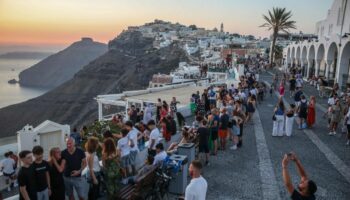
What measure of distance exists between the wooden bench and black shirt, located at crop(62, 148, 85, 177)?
3.22 feet

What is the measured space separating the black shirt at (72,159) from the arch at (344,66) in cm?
2174

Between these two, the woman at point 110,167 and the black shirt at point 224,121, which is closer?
the woman at point 110,167

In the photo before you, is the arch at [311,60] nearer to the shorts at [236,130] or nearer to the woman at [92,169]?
the shorts at [236,130]

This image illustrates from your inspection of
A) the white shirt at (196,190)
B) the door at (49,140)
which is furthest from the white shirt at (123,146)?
the door at (49,140)

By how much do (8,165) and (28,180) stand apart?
7185mm

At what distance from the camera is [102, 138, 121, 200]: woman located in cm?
618

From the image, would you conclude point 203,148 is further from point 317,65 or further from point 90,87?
point 90,87

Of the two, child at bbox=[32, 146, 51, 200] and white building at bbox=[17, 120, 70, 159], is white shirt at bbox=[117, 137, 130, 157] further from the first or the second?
white building at bbox=[17, 120, 70, 159]

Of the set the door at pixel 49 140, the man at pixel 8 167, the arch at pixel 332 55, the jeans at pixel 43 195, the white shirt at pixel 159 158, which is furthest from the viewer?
the arch at pixel 332 55

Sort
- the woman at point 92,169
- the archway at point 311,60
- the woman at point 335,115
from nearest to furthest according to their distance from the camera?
1. the woman at point 92,169
2. the woman at point 335,115
3. the archway at point 311,60

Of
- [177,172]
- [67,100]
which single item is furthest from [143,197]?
[67,100]

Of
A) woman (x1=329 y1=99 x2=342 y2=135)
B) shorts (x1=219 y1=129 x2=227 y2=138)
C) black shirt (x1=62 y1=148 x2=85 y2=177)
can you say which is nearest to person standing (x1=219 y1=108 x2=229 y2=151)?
shorts (x1=219 y1=129 x2=227 y2=138)

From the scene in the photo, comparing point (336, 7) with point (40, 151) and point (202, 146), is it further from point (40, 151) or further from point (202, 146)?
point (40, 151)

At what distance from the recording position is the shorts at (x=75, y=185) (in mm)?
6223
